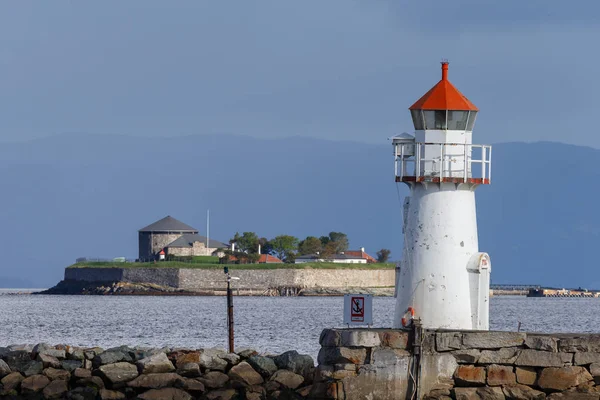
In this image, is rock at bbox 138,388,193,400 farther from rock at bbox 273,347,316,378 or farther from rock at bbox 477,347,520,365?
rock at bbox 477,347,520,365

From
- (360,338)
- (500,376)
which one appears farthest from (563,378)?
(360,338)

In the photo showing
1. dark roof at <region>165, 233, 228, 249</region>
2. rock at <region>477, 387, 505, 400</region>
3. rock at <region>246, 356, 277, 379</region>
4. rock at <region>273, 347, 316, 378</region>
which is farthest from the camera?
dark roof at <region>165, 233, 228, 249</region>

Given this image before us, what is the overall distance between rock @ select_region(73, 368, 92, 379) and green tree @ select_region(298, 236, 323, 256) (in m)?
109

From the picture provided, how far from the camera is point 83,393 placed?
1730cm

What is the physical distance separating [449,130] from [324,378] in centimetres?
341

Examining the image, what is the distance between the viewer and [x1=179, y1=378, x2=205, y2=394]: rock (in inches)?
659

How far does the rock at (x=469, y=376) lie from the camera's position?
1484 cm

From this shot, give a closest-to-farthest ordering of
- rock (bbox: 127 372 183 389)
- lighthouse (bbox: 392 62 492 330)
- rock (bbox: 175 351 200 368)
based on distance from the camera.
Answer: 1. lighthouse (bbox: 392 62 492 330)
2. rock (bbox: 127 372 183 389)
3. rock (bbox: 175 351 200 368)

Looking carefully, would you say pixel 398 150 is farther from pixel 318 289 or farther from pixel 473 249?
pixel 318 289

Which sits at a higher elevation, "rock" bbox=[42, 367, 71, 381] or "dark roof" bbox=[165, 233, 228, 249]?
"dark roof" bbox=[165, 233, 228, 249]

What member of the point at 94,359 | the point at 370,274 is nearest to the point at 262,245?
the point at 370,274

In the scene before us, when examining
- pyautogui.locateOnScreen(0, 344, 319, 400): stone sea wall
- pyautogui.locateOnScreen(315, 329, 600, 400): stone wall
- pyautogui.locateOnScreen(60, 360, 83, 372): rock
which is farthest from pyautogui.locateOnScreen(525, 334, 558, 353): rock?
pyautogui.locateOnScreen(60, 360, 83, 372): rock

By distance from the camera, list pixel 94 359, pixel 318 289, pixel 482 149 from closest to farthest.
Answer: pixel 482 149, pixel 94 359, pixel 318 289

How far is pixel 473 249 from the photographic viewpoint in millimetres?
15930
